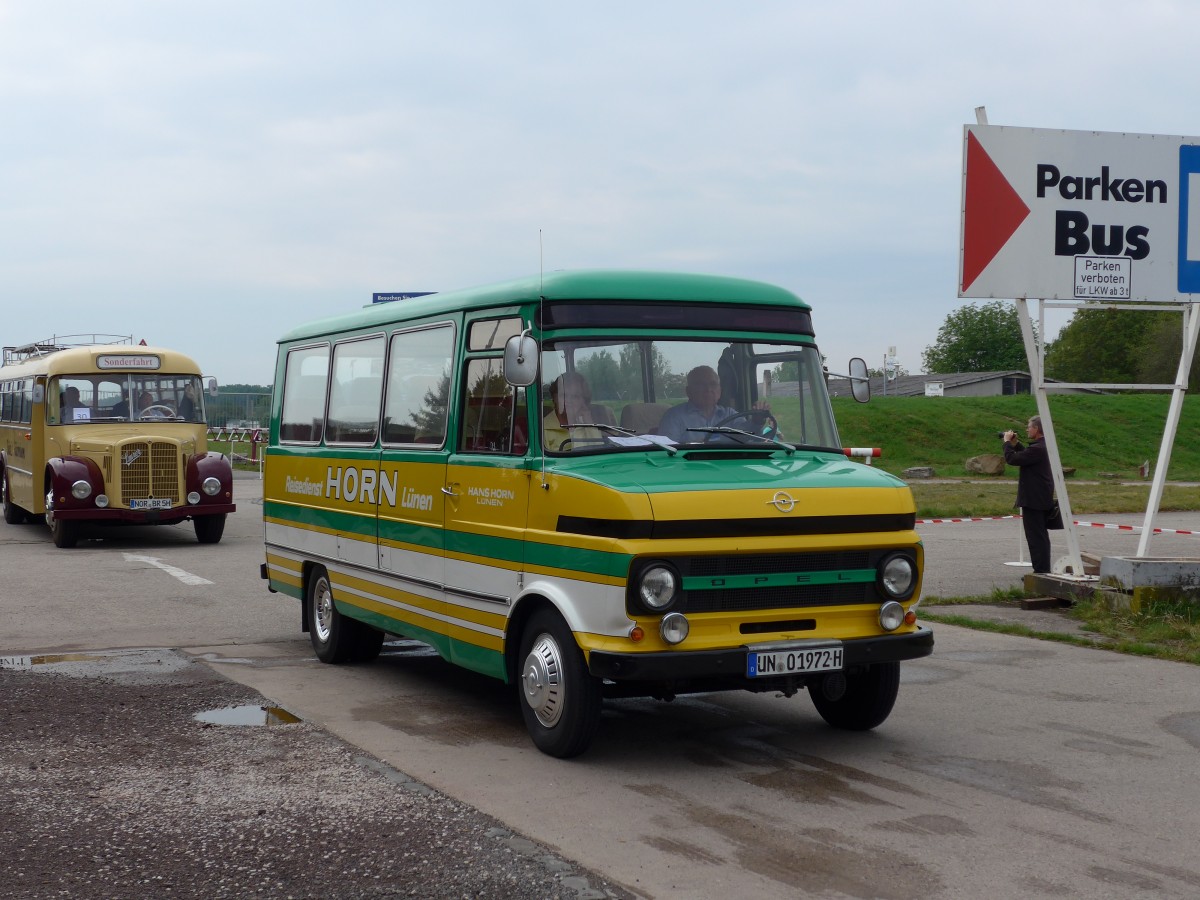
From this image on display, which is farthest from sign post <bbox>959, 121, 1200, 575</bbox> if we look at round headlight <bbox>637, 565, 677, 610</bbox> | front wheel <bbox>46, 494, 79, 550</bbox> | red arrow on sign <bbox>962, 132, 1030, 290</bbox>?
front wheel <bbox>46, 494, 79, 550</bbox>

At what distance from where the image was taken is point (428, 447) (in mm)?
8766

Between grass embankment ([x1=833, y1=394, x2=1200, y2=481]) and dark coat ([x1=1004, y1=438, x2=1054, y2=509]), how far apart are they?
31.8 metres

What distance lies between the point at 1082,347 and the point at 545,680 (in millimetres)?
123525

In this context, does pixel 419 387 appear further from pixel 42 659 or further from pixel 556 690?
pixel 42 659

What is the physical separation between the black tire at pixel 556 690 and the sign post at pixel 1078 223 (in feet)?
23.9

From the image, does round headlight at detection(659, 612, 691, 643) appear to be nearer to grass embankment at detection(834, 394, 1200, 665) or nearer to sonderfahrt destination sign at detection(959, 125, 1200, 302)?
sonderfahrt destination sign at detection(959, 125, 1200, 302)

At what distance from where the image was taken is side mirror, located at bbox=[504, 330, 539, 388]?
729 centimetres

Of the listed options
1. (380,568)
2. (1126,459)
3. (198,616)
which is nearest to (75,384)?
(198,616)

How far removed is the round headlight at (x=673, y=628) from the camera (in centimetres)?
668

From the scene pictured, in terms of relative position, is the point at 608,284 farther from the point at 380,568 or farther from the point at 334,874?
the point at 334,874

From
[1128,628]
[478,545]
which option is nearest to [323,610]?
[478,545]

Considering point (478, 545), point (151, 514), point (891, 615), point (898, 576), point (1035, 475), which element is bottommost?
point (151, 514)

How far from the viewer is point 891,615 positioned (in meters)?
7.23

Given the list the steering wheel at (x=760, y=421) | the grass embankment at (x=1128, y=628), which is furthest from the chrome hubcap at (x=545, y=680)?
the grass embankment at (x=1128, y=628)
